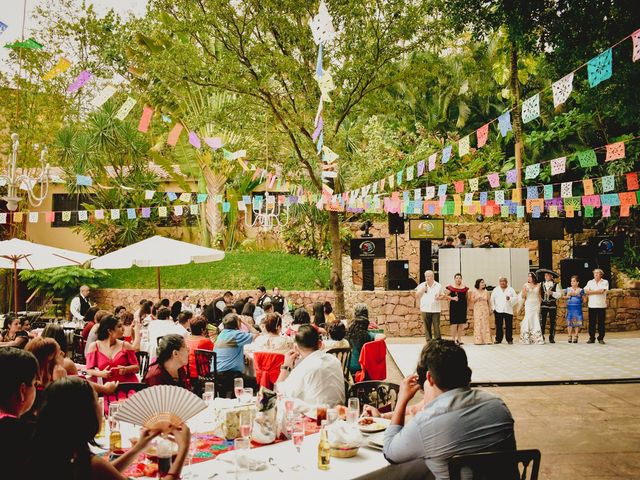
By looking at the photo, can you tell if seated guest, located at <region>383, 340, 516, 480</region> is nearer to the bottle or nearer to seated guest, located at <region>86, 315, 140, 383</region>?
the bottle

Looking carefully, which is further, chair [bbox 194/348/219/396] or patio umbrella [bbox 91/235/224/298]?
patio umbrella [bbox 91/235/224/298]

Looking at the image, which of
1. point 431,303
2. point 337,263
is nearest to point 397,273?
point 337,263

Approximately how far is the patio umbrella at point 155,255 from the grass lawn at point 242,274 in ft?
22.0

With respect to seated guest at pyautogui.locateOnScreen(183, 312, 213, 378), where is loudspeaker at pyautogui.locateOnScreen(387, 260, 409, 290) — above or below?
above

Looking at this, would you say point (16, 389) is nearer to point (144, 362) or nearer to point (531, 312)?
point (144, 362)

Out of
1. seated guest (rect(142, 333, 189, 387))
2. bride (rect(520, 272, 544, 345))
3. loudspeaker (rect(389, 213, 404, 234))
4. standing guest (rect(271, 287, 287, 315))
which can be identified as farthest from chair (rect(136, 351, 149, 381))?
loudspeaker (rect(389, 213, 404, 234))

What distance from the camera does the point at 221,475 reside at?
2781 mm

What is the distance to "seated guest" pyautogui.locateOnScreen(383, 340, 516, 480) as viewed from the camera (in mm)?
2713

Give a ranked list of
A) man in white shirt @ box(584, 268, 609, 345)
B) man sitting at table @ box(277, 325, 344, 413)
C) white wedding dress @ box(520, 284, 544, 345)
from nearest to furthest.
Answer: man sitting at table @ box(277, 325, 344, 413), man in white shirt @ box(584, 268, 609, 345), white wedding dress @ box(520, 284, 544, 345)

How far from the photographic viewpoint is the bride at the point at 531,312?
11859mm

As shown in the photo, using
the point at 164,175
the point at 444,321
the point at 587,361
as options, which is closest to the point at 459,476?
the point at 587,361

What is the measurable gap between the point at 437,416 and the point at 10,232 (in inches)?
701

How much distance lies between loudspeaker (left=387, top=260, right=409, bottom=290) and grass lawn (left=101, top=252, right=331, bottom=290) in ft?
7.23

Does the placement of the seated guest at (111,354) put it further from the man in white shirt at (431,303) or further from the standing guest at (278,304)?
the man in white shirt at (431,303)
